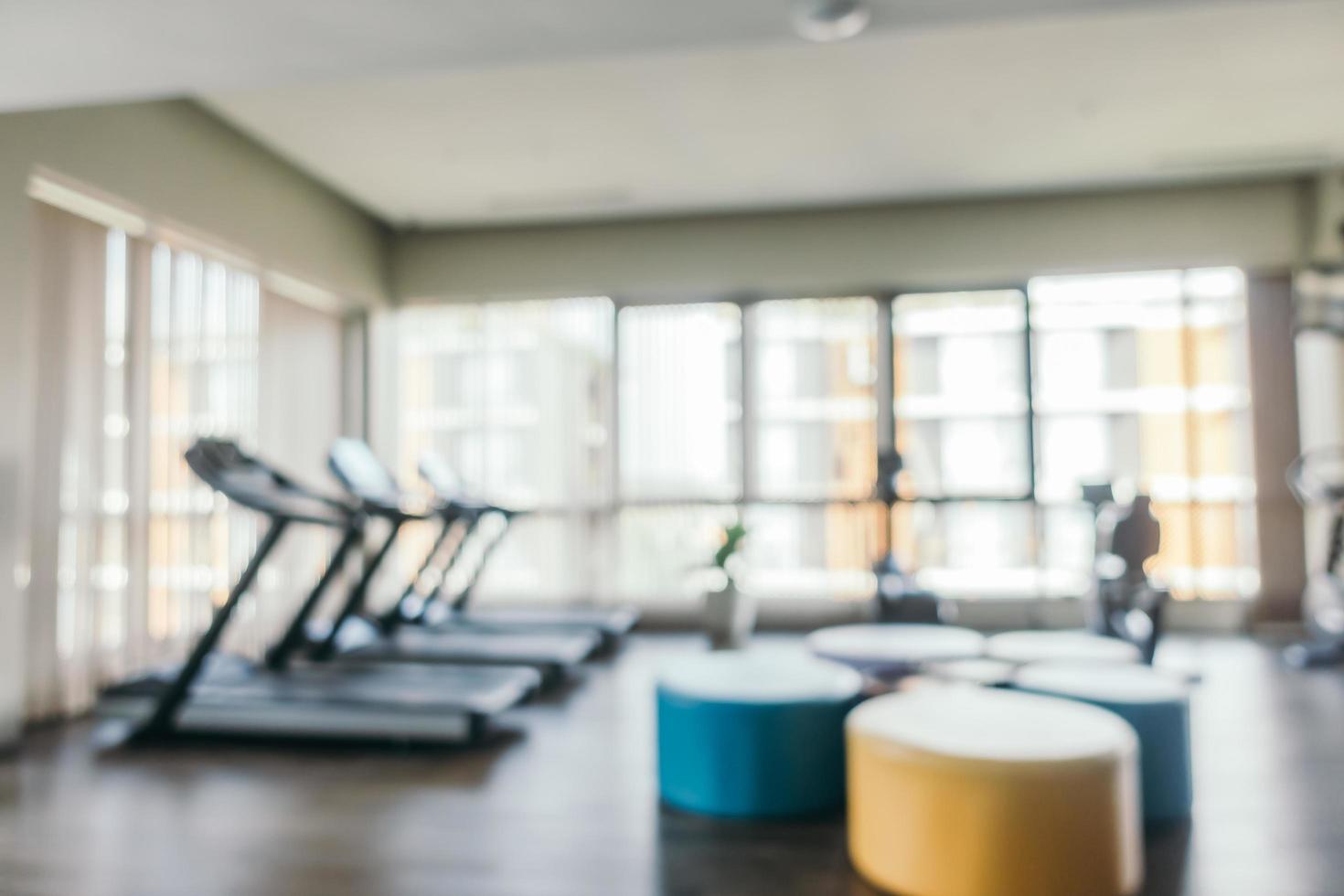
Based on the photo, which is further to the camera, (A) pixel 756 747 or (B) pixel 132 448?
(B) pixel 132 448

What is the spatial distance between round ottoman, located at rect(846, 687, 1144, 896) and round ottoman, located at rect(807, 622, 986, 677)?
1500 mm

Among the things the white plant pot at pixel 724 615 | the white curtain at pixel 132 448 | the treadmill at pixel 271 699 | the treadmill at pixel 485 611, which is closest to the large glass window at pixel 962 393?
the white plant pot at pixel 724 615

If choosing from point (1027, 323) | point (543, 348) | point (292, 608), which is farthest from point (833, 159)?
point (292, 608)

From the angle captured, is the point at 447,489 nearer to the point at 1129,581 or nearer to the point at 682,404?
the point at 682,404

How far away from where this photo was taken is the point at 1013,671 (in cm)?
356

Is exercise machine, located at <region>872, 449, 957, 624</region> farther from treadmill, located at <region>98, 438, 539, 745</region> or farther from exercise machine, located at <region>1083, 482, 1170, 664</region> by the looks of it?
treadmill, located at <region>98, 438, 539, 745</region>

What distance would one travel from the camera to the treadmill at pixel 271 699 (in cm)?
379

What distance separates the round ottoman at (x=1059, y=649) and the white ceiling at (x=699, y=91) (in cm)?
235

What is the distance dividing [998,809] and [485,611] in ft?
17.8

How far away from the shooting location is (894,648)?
13.5 feet

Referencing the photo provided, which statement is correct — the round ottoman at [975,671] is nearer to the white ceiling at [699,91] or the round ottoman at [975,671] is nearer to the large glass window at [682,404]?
the white ceiling at [699,91]

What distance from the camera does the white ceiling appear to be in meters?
2.63

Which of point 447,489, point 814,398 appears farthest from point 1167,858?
point 814,398

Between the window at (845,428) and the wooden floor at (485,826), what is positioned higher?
the window at (845,428)
